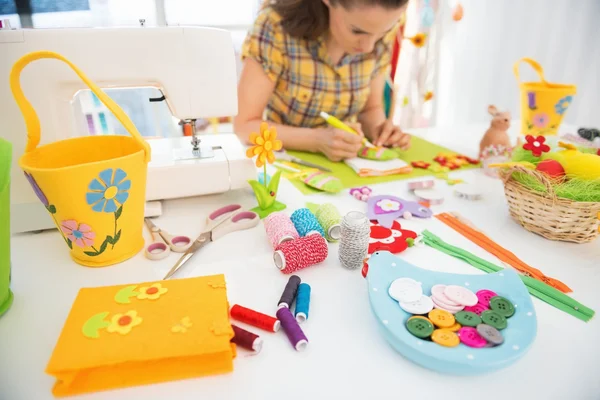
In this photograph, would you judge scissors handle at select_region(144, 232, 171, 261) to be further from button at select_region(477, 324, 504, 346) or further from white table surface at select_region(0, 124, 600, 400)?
button at select_region(477, 324, 504, 346)

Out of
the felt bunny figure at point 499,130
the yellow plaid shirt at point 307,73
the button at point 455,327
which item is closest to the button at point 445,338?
the button at point 455,327

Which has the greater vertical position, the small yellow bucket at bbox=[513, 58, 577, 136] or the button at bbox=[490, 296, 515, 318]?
the small yellow bucket at bbox=[513, 58, 577, 136]

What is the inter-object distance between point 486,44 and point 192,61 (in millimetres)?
2081

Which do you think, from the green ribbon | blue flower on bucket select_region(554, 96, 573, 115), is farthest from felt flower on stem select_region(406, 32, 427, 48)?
the green ribbon

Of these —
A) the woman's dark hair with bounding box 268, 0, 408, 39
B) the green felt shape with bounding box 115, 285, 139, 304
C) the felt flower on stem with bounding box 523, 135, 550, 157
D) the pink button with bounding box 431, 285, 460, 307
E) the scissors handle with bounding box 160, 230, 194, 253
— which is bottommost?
the scissors handle with bounding box 160, 230, 194, 253

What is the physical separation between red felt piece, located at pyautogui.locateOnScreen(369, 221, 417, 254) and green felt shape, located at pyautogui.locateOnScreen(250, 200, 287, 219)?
0.20 meters

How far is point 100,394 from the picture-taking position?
0.46 metres

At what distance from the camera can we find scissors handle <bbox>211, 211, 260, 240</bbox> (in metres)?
0.77

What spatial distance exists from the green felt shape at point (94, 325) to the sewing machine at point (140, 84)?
37cm

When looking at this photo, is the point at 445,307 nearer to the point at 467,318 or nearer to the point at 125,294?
the point at 467,318

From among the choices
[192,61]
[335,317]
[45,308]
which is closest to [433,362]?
[335,317]

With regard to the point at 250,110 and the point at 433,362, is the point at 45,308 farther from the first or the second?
the point at 250,110

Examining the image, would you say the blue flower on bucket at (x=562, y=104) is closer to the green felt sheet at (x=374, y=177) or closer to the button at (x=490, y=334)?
the green felt sheet at (x=374, y=177)

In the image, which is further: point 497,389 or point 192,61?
point 192,61
